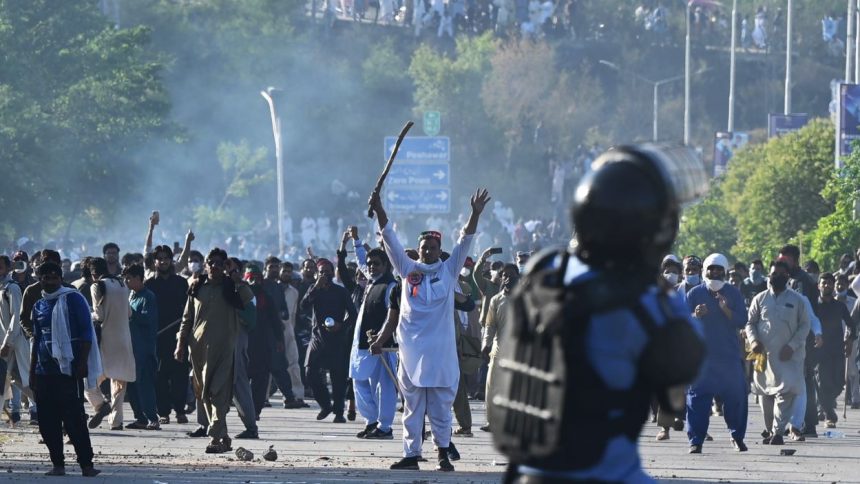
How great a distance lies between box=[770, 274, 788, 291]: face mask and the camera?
15195mm

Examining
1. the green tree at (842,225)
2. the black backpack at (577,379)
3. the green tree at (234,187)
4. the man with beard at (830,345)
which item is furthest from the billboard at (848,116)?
the green tree at (234,187)

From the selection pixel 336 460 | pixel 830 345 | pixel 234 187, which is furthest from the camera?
pixel 234 187

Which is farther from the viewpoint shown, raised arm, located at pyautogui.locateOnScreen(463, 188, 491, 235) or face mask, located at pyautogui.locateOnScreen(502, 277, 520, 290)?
face mask, located at pyautogui.locateOnScreen(502, 277, 520, 290)

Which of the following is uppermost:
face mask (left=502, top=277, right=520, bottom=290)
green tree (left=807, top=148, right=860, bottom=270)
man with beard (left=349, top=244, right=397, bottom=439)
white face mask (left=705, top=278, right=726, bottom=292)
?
green tree (left=807, top=148, right=860, bottom=270)

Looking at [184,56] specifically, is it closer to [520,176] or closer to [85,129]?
[520,176]

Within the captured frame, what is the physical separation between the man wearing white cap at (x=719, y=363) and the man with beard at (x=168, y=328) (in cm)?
471

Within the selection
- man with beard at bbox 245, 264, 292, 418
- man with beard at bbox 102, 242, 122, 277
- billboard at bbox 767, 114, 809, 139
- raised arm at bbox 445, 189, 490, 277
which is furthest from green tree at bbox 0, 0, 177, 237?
raised arm at bbox 445, 189, 490, 277

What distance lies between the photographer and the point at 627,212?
511cm

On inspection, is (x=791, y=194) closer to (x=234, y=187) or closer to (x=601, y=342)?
(x=601, y=342)

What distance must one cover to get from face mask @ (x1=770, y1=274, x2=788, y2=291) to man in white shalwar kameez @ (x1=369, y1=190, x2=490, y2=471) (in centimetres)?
361

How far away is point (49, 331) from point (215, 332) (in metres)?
1.76

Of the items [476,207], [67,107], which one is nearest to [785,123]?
[67,107]

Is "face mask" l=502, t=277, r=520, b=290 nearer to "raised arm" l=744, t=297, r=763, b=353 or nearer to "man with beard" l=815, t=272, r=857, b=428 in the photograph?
"raised arm" l=744, t=297, r=763, b=353

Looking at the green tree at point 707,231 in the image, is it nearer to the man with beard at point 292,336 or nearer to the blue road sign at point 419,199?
the blue road sign at point 419,199
